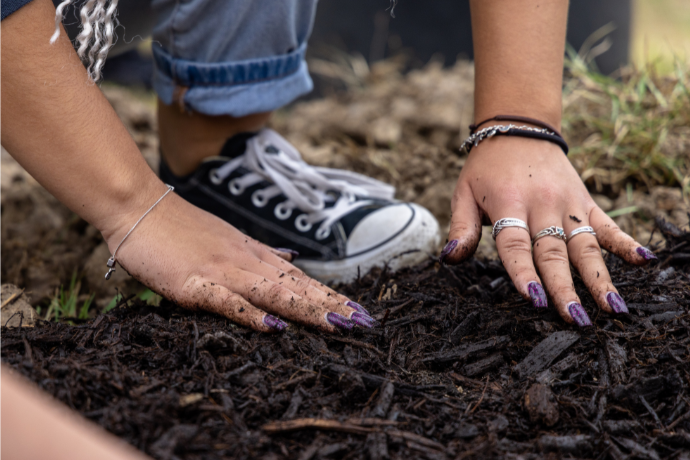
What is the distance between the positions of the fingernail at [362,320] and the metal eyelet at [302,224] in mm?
695

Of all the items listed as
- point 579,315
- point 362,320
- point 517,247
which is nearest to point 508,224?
point 517,247

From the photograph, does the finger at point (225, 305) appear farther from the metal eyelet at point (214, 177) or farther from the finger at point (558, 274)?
the metal eyelet at point (214, 177)

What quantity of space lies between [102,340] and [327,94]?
139 inches

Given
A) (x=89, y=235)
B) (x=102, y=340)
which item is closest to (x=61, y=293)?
(x=89, y=235)

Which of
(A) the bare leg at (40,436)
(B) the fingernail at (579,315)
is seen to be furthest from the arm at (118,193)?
(A) the bare leg at (40,436)

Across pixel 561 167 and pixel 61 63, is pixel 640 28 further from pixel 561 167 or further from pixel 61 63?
pixel 61 63

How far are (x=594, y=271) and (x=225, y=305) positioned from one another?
35.3 inches

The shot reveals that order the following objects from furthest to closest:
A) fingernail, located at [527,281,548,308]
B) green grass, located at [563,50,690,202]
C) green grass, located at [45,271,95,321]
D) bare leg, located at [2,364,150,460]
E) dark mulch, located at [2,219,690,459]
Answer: green grass, located at [563,50,690,202], green grass, located at [45,271,95,321], fingernail, located at [527,281,548,308], dark mulch, located at [2,219,690,459], bare leg, located at [2,364,150,460]

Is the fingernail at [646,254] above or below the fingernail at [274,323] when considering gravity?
above

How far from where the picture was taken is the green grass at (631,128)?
226 cm

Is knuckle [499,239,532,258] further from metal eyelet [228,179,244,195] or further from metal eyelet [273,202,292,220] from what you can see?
metal eyelet [228,179,244,195]

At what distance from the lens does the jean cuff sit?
1767 mm

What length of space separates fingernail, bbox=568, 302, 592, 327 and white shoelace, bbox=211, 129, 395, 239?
0.91 meters

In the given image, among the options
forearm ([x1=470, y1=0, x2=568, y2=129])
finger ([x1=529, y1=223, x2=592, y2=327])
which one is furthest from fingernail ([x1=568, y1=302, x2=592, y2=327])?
forearm ([x1=470, y1=0, x2=568, y2=129])
